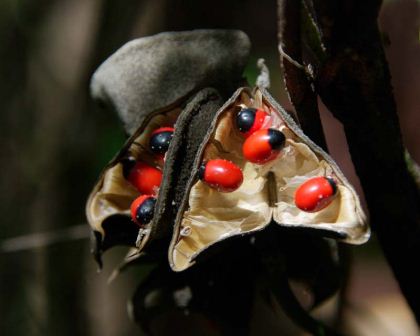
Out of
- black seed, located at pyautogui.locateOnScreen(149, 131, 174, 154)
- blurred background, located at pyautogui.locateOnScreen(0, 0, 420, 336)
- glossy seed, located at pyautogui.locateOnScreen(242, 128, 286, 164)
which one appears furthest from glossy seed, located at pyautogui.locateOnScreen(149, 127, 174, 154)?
blurred background, located at pyautogui.locateOnScreen(0, 0, 420, 336)

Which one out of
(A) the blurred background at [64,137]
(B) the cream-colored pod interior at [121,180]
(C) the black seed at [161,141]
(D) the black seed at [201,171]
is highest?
(D) the black seed at [201,171]

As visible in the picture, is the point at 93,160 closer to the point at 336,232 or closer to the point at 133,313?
the point at 133,313

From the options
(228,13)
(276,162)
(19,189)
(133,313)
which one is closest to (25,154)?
(19,189)

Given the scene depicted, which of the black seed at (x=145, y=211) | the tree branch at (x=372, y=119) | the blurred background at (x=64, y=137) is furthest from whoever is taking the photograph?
the blurred background at (x=64, y=137)

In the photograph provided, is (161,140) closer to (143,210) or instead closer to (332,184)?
(143,210)

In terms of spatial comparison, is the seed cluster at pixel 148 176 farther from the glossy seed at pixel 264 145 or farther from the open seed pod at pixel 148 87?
the glossy seed at pixel 264 145

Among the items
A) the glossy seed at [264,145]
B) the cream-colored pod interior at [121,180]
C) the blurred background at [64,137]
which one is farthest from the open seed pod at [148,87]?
the blurred background at [64,137]

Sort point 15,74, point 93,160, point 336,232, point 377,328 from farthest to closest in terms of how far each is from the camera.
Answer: point 15,74 → point 93,160 → point 377,328 → point 336,232

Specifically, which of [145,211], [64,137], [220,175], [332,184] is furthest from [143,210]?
[64,137]
